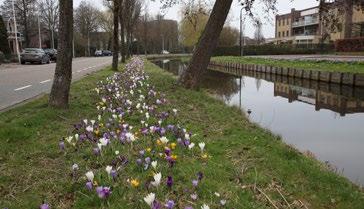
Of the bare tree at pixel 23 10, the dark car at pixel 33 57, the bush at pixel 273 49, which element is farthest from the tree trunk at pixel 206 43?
the bush at pixel 273 49

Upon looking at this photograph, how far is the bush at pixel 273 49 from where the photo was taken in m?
67.6

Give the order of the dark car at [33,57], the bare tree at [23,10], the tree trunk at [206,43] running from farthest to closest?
the bare tree at [23,10] → the dark car at [33,57] → the tree trunk at [206,43]

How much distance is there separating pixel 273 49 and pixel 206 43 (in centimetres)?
5862

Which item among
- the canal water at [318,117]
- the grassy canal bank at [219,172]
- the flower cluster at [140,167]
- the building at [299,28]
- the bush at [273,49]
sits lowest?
the canal water at [318,117]

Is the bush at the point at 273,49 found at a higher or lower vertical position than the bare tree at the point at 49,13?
lower

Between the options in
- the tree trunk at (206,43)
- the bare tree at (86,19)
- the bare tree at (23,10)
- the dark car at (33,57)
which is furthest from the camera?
the bare tree at (86,19)

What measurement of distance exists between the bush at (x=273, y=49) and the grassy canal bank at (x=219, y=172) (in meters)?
62.4

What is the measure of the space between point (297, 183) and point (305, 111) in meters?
9.38

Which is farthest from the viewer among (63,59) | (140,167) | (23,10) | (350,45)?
(23,10)

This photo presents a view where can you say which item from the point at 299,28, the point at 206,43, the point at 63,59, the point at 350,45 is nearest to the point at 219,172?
the point at 63,59

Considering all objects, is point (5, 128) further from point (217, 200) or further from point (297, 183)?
point (297, 183)

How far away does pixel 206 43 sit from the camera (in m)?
14.8

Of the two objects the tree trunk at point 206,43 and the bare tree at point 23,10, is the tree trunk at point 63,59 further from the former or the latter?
the bare tree at point 23,10

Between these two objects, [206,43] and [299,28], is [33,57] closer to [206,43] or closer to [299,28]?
[206,43]
